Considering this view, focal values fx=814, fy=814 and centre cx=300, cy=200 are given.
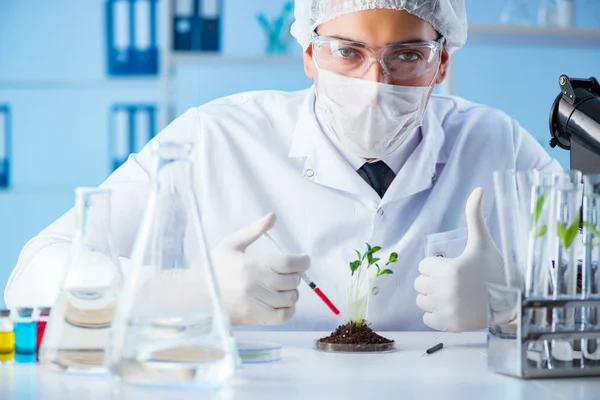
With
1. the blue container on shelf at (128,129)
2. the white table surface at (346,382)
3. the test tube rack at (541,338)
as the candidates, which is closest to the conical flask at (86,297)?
the white table surface at (346,382)

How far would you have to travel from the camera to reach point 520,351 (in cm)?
101

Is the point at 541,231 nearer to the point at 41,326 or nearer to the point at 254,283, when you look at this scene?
the point at 254,283

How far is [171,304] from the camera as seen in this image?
0.87 metres

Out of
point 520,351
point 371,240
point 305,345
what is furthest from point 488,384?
point 371,240

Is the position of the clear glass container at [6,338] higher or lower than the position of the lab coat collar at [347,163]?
lower

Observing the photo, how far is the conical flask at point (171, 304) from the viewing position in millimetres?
863

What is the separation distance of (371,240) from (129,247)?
1.90 ft

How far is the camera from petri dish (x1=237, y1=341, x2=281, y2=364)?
1.14m

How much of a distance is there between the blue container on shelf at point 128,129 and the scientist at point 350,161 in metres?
1.75

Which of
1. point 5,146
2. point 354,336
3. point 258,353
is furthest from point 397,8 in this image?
point 5,146

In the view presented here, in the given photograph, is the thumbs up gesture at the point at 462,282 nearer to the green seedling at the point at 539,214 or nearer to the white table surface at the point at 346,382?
the white table surface at the point at 346,382

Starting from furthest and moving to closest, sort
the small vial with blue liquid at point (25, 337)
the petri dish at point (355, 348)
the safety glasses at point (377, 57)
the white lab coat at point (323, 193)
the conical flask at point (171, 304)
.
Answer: the white lab coat at point (323, 193) < the safety glasses at point (377, 57) < the petri dish at point (355, 348) < the small vial with blue liquid at point (25, 337) < the conical flask at point (171, 304)

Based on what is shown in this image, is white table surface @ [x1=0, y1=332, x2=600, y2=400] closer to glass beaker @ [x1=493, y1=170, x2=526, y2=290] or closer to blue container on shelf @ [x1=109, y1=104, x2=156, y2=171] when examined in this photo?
glass beaker @ [x1=493, y1=170, x2=526, y2=290]

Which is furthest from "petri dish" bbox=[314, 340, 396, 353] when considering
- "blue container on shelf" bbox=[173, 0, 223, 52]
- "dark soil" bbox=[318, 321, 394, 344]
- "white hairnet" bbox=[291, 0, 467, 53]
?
"blue container on shelf" bbox=[173, 0, 223, 52]
